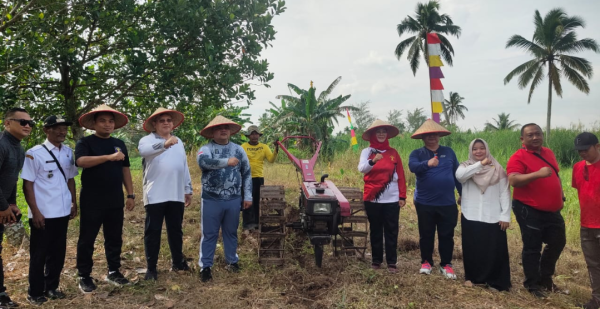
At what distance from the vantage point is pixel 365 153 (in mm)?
4512

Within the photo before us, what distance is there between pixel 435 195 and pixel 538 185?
0.98m

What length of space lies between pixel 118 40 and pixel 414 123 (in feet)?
134

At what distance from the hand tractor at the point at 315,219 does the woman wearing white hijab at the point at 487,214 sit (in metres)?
1.24

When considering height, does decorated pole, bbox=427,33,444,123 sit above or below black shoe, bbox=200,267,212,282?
above

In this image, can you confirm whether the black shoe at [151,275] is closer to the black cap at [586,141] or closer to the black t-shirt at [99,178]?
the black t-shirt at [99,178]

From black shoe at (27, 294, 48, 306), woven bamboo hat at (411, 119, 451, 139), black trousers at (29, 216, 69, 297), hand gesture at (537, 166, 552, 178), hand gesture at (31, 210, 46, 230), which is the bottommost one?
black shoe at (27, 294, 48, 306)

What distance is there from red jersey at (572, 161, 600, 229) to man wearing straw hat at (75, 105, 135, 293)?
447 centimetres

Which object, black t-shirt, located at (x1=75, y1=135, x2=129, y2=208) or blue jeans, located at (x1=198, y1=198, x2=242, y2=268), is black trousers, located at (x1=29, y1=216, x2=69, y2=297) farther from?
blue jeans, located at (x1=198, y1=198, x2=242, y2=268)

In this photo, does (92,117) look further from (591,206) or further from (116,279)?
(591,206)

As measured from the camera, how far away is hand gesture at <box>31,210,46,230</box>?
330 cm

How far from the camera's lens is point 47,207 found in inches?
133

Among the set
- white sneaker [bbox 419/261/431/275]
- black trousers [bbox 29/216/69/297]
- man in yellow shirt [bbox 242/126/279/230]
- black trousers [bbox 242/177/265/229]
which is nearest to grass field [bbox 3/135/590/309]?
white sneaker [bbox 419/261/431/275]

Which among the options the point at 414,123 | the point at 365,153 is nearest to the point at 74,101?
the point at 365,153

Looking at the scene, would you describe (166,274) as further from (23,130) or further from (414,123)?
(414,123)
